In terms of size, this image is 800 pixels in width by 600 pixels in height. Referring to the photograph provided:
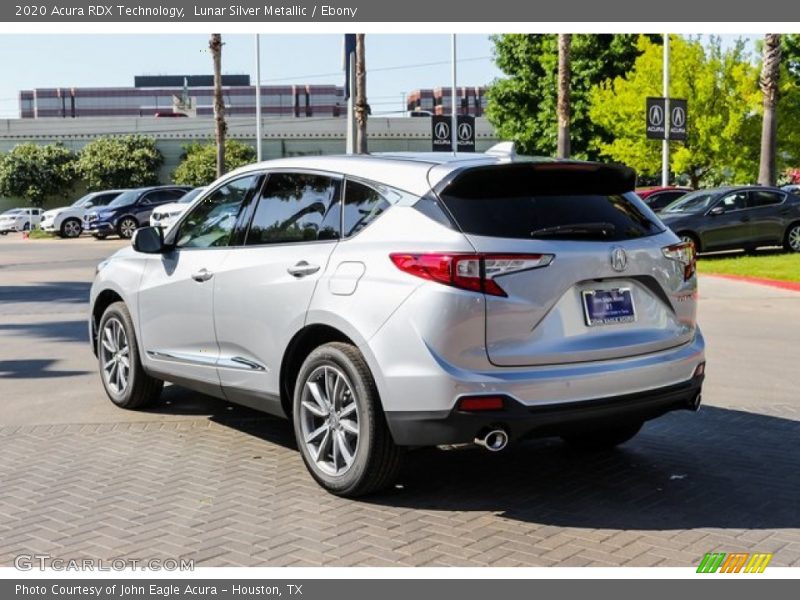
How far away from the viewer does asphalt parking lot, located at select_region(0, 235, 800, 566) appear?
4.74 metres

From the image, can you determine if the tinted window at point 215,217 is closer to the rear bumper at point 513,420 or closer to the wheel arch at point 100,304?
the wheel arch at point 100,304

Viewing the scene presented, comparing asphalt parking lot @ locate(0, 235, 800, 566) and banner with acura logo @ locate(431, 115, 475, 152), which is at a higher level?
banner with acura logo @ locate(431, 115, 475, 152)

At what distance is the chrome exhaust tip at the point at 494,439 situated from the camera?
4988 millimetres

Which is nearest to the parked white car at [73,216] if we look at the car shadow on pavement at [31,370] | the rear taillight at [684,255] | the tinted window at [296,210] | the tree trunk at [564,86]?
the tree trunk at [564,86]

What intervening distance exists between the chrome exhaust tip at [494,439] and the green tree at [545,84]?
154ft

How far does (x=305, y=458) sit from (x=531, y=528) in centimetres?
141

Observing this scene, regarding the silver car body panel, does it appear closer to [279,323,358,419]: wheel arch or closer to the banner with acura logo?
[279,323,358,419]: wheel arch

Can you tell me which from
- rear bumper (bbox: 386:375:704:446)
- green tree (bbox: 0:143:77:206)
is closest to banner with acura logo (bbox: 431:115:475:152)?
rear bumper (bbox: 386:375:704:446)

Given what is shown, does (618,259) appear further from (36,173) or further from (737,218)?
(36,173)

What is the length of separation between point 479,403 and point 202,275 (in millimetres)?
2442

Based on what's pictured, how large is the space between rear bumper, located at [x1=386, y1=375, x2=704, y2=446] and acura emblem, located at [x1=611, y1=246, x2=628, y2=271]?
0.66m

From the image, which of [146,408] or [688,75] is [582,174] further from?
[688,75]

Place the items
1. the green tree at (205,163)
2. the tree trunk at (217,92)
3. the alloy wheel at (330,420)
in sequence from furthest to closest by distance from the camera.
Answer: the green tree at (205,163) → the tree trunk at (217,92) → the alloy wheel at (330,420)

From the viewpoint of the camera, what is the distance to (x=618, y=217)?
562 cm
